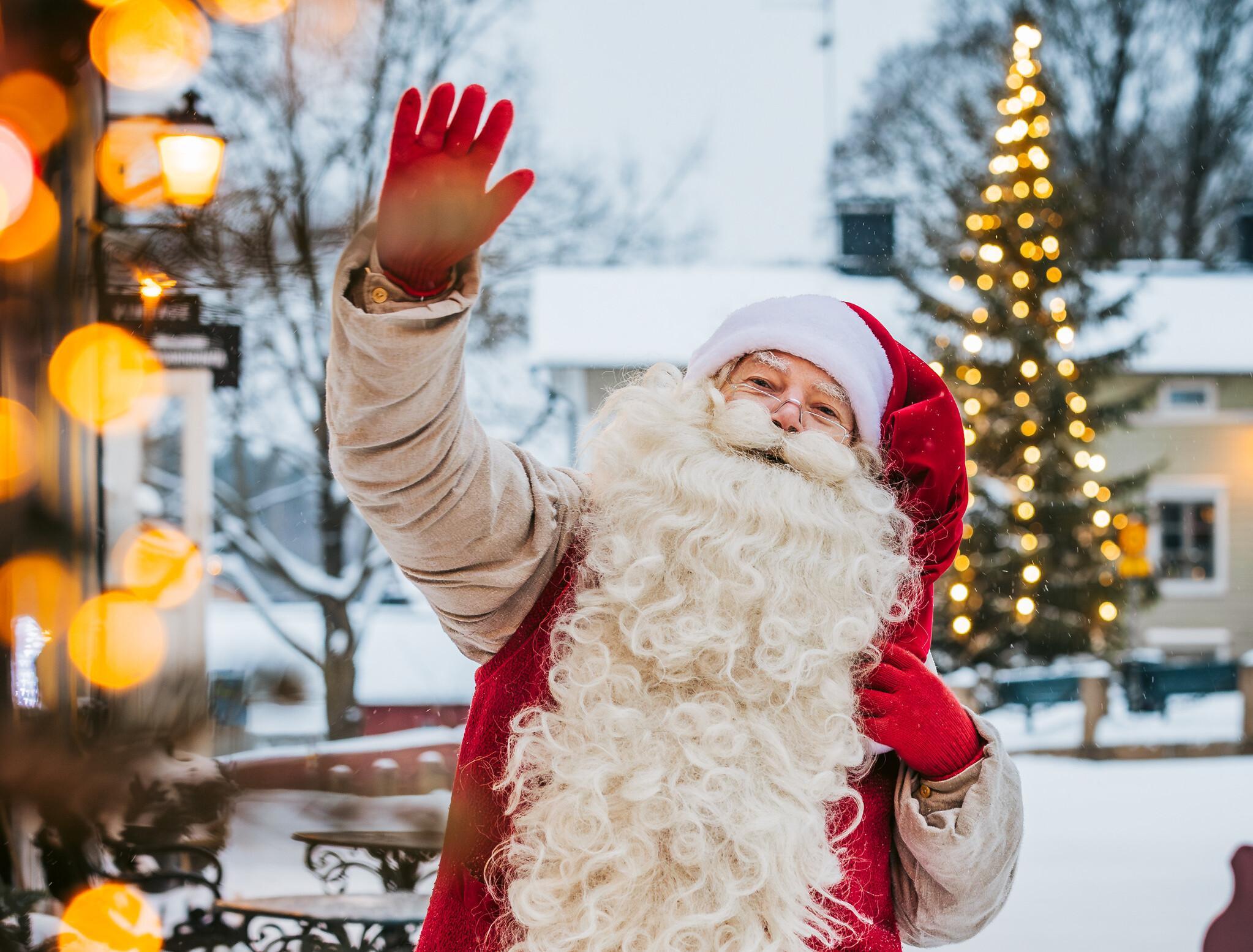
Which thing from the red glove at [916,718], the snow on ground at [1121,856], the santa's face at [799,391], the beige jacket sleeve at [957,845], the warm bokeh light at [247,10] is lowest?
the snow on ground at [1121,856]

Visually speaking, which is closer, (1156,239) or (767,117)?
(767,117)

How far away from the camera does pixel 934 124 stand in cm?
935

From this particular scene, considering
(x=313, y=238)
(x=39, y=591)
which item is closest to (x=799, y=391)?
(x=39, y=591)

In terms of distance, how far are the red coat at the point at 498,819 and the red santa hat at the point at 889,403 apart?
28 centimetres

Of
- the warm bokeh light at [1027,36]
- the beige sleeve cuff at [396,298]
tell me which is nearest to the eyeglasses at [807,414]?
the beige sleeve cuff at [396,298]

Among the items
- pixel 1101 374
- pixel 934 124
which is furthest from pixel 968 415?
pixel 934 124

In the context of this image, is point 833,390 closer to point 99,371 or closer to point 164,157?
point 164,157

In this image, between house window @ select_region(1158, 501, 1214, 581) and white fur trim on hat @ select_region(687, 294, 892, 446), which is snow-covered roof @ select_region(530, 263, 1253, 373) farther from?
white fur trim on hat @ select_region(687, 294, 892, 446)

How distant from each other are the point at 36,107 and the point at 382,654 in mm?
2869

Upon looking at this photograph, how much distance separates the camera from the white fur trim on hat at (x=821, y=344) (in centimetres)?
143

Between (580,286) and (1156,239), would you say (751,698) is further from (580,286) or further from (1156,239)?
(1156,239)

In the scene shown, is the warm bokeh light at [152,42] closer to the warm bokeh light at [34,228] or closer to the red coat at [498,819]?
the warm bokeh light at [34,228]

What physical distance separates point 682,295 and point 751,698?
20.3ft

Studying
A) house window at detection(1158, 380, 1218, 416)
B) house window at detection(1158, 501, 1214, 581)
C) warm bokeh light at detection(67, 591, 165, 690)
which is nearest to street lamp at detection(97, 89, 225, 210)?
warm bokeh light at detection(67, 591, 165, 690)
